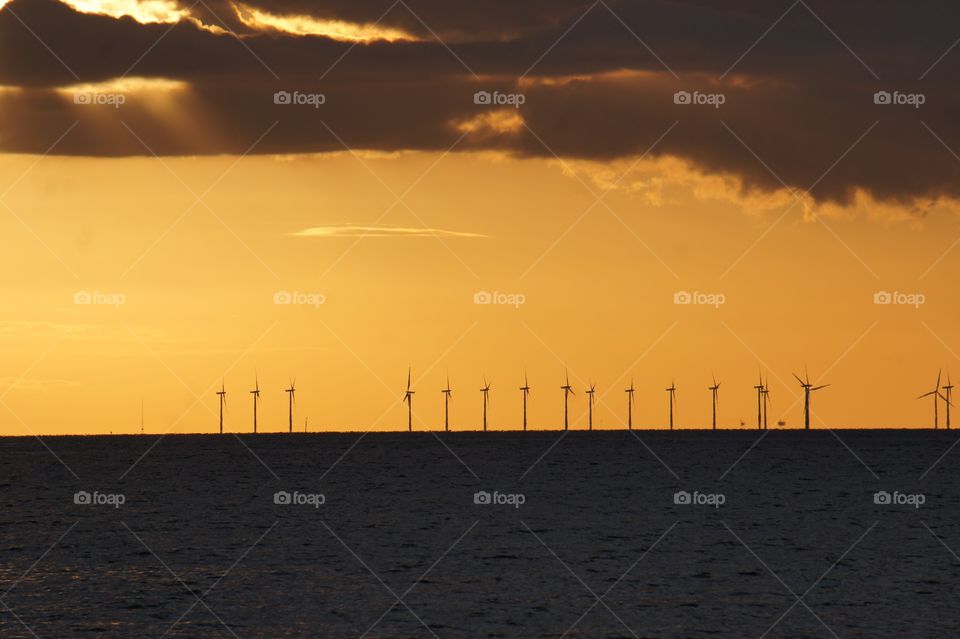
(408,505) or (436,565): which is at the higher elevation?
(408,505)

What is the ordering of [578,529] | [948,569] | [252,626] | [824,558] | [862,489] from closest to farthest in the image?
[252,626] → [948,569] → [824,558] → [578,529] → [862,489]

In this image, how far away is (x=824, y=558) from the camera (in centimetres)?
8888

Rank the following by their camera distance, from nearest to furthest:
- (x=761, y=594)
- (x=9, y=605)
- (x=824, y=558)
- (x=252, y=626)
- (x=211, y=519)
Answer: (x=252, y=626) → (x=9, y=605) → (x=761, y=594) → (x=824, y=558) → (x=211, y=519)

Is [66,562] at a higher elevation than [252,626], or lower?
higher

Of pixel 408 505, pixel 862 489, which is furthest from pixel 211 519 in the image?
pixel 862 489

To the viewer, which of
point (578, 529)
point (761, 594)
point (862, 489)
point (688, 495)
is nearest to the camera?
point (761, 594)

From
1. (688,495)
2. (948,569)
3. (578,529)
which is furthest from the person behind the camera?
(688,495)

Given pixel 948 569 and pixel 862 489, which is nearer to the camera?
pixel 948 569

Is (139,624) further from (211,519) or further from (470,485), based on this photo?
(470,485)

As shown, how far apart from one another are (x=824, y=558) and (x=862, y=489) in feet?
286

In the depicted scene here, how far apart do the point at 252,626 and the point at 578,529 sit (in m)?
52.0

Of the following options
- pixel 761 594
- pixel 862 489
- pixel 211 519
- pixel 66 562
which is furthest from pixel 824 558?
pixel 862 489

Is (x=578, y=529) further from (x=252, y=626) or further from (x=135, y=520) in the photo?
(x=252, y=626)

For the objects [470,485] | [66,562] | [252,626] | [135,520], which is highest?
[470,485]
